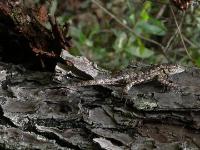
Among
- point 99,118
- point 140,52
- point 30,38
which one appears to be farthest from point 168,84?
point 140,52

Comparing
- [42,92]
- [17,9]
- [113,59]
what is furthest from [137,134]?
[113,59]

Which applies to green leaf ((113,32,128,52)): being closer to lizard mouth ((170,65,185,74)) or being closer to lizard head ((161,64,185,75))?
lizard head ((161,64,185,75))

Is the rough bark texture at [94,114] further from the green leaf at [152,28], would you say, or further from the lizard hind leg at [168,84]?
the green leaf at [152,28]

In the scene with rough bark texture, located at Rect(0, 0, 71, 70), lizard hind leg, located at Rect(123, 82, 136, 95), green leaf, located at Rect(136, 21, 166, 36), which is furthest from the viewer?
green leaf, located at Rect(136, 21, 166, 36)

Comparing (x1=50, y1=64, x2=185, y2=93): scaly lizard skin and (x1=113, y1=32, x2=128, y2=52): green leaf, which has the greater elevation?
(x1=113, y1=32, x2=128, y2=52): green leaf

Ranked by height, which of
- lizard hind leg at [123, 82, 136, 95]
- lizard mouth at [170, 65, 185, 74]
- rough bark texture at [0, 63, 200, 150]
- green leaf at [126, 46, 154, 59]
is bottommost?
rough bark texture at [0, 63, 200, 150]

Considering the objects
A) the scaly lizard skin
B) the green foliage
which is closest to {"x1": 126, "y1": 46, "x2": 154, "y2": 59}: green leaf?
the green foliage

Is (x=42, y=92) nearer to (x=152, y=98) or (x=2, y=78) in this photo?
(x=2, y=78)
